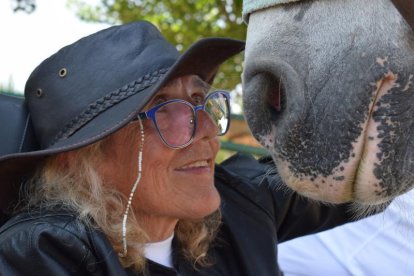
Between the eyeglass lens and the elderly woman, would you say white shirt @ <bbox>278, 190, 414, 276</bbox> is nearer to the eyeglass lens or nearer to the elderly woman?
the elderly woman

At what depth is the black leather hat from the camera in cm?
141

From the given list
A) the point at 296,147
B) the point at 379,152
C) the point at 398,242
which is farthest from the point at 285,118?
the point at 398,242

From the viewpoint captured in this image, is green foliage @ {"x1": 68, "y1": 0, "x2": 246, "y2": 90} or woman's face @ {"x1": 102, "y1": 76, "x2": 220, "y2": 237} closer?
woman's face @ {"x1": 102, "y1": 76, "x2": 220, "y2": 237}

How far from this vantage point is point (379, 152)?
1071 millimetres

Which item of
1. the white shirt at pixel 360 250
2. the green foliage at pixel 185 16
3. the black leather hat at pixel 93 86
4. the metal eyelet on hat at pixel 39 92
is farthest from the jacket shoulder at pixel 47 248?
the green foliage at pixel 185 16

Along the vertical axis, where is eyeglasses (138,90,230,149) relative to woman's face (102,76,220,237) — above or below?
above

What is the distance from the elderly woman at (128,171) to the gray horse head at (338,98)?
329mm

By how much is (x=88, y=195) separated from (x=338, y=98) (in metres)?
0.71

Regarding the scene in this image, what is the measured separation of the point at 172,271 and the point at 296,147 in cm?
60

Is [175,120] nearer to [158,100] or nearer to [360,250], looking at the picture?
[158,100]

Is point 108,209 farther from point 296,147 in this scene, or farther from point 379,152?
point 379,152

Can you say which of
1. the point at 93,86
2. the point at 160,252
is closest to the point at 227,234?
the point at 160,252

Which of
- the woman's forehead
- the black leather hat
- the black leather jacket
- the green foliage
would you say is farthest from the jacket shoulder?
the green foliage

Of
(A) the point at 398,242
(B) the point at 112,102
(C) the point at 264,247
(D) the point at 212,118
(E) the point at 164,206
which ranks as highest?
(B) the point at 112,102
